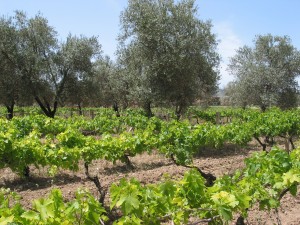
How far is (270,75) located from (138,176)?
22.7m

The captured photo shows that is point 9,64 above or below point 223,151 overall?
above

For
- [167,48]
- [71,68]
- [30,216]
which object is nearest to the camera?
[30,216]

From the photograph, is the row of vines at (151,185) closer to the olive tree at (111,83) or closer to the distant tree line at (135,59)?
the distant tree line at (135,59)

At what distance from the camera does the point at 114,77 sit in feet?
104

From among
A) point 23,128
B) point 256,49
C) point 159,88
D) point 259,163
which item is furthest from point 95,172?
point 256,49

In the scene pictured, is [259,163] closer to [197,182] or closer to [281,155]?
[281,155]

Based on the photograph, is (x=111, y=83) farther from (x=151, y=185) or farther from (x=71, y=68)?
(x=151, y=185)

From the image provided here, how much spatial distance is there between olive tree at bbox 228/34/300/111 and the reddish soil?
17627 mm

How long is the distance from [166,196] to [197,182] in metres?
0.44

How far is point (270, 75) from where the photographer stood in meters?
28.7

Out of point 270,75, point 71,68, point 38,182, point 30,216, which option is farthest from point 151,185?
point 270,75

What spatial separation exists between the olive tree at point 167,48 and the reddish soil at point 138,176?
7183 millimetres

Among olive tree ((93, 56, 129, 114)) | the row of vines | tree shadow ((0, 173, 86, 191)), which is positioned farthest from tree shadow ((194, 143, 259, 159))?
olive tree ((93, 56, 129, 114))

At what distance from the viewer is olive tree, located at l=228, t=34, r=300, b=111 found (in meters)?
28.9
